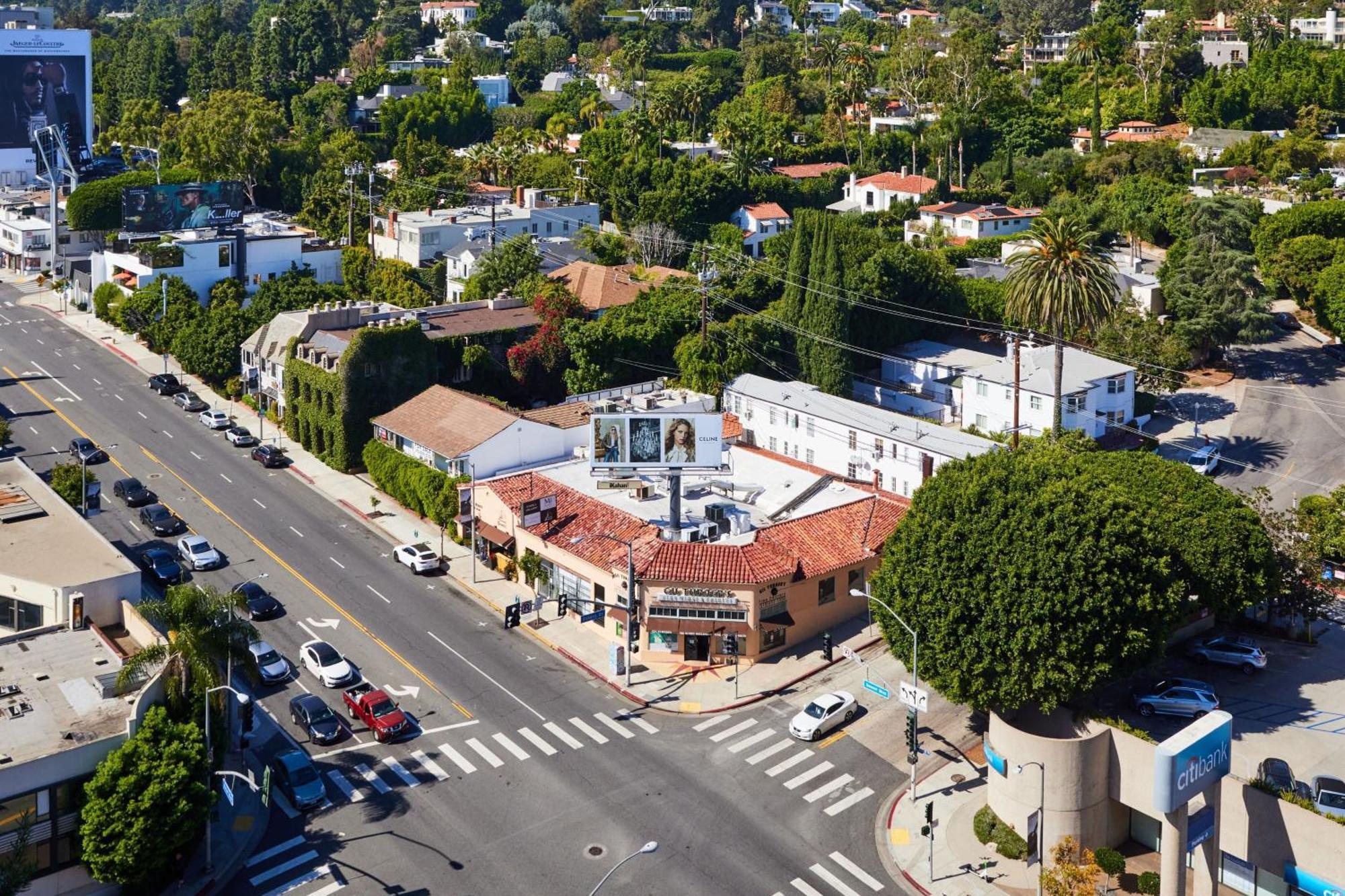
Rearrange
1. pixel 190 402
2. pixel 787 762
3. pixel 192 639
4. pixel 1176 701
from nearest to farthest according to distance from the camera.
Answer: pixel 192 639, pixel 787 762, pixel 1176 701, pixel 190 402

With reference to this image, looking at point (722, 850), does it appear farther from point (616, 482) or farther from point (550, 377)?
point (550, 377)

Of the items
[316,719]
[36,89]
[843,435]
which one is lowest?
[316,719]

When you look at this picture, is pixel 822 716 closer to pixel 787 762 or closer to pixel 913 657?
pixel 787 762

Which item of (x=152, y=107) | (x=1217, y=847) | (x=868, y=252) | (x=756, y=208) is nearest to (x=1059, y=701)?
(x=1217, y=847)

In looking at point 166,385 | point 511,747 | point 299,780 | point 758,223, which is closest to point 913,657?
point 511,747

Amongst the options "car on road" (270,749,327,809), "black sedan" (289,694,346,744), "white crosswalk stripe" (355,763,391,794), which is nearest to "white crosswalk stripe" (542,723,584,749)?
"white crosswalk stripe" (355,763,391,794)

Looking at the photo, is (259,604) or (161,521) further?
(161,521)
